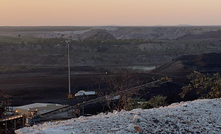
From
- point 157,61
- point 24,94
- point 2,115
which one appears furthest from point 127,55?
point 2,115

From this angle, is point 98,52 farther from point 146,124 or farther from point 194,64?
point 146,124

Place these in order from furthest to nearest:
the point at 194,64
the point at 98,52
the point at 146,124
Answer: the point at 98,52 → the point at 194,64 → the point at 146,124

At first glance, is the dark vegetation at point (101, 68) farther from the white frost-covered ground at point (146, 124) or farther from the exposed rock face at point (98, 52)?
the white frost-covered ground at point (146, 124)

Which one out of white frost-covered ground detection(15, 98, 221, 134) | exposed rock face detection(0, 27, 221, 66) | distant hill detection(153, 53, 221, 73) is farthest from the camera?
exposed rock face detection(0, 27, 221, 66)

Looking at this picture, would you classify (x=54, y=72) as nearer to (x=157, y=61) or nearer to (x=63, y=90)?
(x=63, y=90)

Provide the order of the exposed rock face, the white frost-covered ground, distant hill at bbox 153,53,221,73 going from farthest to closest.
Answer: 1. the exposed rock face
2. distant hill at bbox 153,53,221,73
3. the white frost-covered ground

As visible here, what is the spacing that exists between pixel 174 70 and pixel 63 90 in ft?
Answer: 71.6

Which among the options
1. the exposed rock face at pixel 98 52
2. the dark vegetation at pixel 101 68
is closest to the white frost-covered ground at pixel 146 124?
the dark vegetation at pixel 101 68

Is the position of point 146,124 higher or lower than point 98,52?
higher

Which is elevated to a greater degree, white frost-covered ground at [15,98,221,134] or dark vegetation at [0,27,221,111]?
white frost-covered ground at [15,98,221,134]

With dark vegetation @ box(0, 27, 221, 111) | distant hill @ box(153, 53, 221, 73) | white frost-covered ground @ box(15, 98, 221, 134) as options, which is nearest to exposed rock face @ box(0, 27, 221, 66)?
dark vegetation @ box(0, 27, 221, 111)

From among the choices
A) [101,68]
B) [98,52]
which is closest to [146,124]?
[101,68]

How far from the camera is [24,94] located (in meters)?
33.2

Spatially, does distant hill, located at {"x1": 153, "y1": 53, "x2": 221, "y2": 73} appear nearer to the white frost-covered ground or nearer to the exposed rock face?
the exposed rock face
